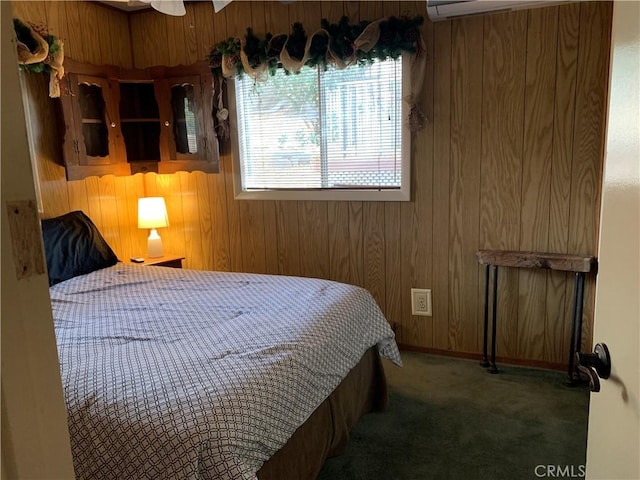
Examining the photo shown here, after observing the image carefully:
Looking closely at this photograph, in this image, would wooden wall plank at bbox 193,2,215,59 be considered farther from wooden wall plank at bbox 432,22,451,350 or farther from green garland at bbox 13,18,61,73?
wooden wall plank at bbox 432,22,451,350

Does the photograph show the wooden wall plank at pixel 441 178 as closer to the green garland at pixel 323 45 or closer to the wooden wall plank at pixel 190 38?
the green garland at pixel 323 45

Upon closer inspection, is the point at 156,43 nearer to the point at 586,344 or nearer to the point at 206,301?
the point at 206,301

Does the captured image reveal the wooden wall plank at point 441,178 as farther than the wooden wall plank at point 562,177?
Yes

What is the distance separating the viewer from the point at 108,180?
3742 mm

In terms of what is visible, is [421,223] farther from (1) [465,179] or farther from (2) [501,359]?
(2) [501,359]

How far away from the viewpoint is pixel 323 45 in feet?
10.2

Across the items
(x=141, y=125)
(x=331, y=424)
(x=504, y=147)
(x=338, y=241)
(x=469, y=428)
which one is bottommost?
(x=469, y=428)

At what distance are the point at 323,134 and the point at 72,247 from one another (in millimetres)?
1850

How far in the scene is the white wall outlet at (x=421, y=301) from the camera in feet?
Result: 10.9

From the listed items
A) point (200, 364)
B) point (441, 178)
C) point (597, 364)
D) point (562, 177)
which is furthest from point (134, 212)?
point (597, 364)

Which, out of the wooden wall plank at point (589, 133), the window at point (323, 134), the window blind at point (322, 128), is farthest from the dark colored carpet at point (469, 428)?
the window blind at point (322, 128)

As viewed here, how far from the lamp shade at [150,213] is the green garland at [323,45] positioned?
110cm

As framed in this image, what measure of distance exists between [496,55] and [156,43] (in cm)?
257

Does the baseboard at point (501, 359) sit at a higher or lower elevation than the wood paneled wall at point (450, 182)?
lower
